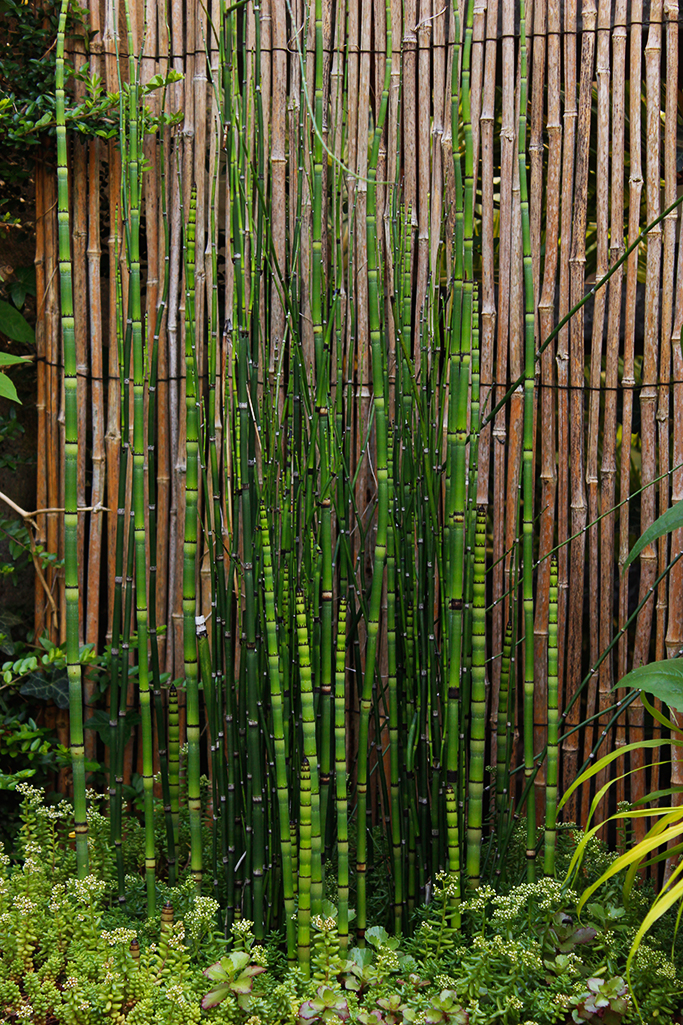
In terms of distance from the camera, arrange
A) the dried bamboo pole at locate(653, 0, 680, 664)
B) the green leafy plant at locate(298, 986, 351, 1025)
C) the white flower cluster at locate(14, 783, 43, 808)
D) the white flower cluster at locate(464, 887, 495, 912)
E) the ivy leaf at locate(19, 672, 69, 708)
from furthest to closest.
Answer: the ivy leaf at locate(19, 672, 69, 708)
the dried bamboo pole at locate(653, 0, 680, 664)
the white flower cluster at locate(14, 783, 43, 808)
the white flower cluster at locate(464, 887, 495, 912)
the green leafy plant at locate(298, 986, 351, 1025)

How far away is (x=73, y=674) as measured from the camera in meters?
A: 1.03

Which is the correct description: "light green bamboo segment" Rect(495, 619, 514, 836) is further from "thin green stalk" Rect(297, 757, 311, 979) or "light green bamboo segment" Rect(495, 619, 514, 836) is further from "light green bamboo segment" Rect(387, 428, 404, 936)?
"thin green stalk" Rect(297, 757, 311, 979)

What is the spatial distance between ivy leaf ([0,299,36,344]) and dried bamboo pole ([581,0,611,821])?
4.03 feet

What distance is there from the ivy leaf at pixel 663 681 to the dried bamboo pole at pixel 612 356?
433mm

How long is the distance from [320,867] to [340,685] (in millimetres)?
273

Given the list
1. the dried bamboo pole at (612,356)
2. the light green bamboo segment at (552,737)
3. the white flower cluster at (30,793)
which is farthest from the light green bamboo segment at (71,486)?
the dried bamboo pole at (612,356)

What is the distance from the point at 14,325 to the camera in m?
1.63

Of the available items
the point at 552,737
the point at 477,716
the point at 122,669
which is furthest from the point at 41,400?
the point at 552,737

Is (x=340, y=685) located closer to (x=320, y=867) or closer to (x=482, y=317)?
(x=320, y=867)

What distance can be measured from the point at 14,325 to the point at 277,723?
3.73 feet

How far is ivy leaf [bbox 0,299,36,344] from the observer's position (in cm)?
162

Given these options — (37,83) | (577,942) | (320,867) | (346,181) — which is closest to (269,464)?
(320,867)

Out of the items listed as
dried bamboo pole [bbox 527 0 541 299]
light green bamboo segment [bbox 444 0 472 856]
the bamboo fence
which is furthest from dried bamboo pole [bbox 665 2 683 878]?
light green bamboo segment [bbox 444 0 472 856]

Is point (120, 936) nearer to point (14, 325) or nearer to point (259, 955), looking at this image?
point (259, 955)
